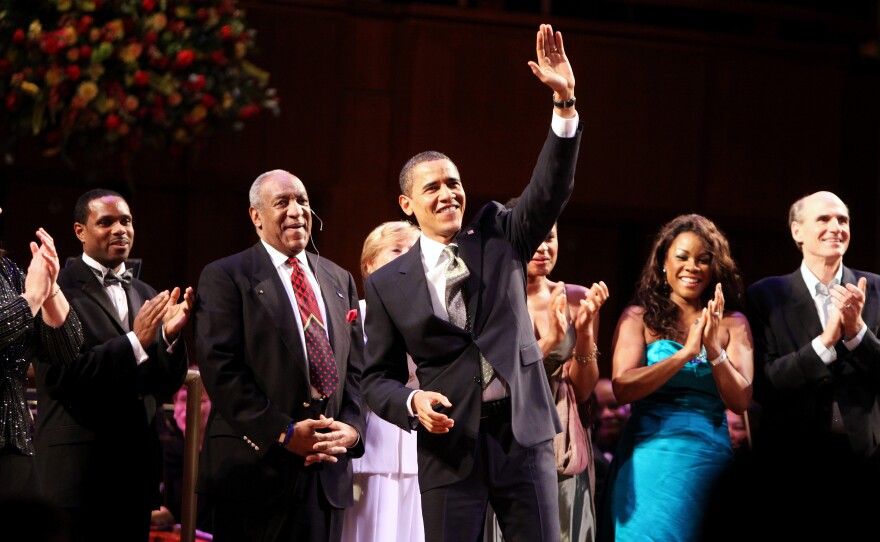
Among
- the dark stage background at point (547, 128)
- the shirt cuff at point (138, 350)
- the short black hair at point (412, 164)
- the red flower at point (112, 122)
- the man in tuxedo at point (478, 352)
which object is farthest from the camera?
the dark stage background at point (547, 128)

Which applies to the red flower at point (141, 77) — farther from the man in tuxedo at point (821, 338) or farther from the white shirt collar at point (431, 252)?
the man in tuxedo at point (821, 338)

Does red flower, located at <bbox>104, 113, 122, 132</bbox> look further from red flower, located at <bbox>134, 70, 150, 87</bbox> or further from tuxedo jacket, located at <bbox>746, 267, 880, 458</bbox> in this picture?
tuxedo jacket, located at <bbox>746, 267, 880, 458</bbox>

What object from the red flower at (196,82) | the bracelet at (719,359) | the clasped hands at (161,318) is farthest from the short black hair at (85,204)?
the bracelet at (719,359)

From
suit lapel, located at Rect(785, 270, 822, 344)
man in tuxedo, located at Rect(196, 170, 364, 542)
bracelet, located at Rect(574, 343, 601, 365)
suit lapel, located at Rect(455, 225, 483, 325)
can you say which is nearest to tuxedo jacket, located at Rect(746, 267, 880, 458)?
suit lapel, located at Rect(785, 270, 822, 344)

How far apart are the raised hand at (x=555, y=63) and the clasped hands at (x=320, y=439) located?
3.94 ft

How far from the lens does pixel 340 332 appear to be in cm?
351

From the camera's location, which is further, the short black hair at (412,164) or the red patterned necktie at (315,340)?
the red patterned necktie at (315,340)

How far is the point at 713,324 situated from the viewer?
11.9ft

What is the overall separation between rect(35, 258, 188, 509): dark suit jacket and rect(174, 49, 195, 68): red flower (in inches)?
49.9

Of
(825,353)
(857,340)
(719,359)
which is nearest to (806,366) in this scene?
(825,353)

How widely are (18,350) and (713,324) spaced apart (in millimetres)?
2135

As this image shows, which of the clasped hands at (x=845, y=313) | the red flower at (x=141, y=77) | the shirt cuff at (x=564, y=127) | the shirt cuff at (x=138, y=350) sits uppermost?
the red flower at (x=141, y=77)

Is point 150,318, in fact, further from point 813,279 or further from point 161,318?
point 813,279

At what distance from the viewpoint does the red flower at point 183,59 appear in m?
4.55
